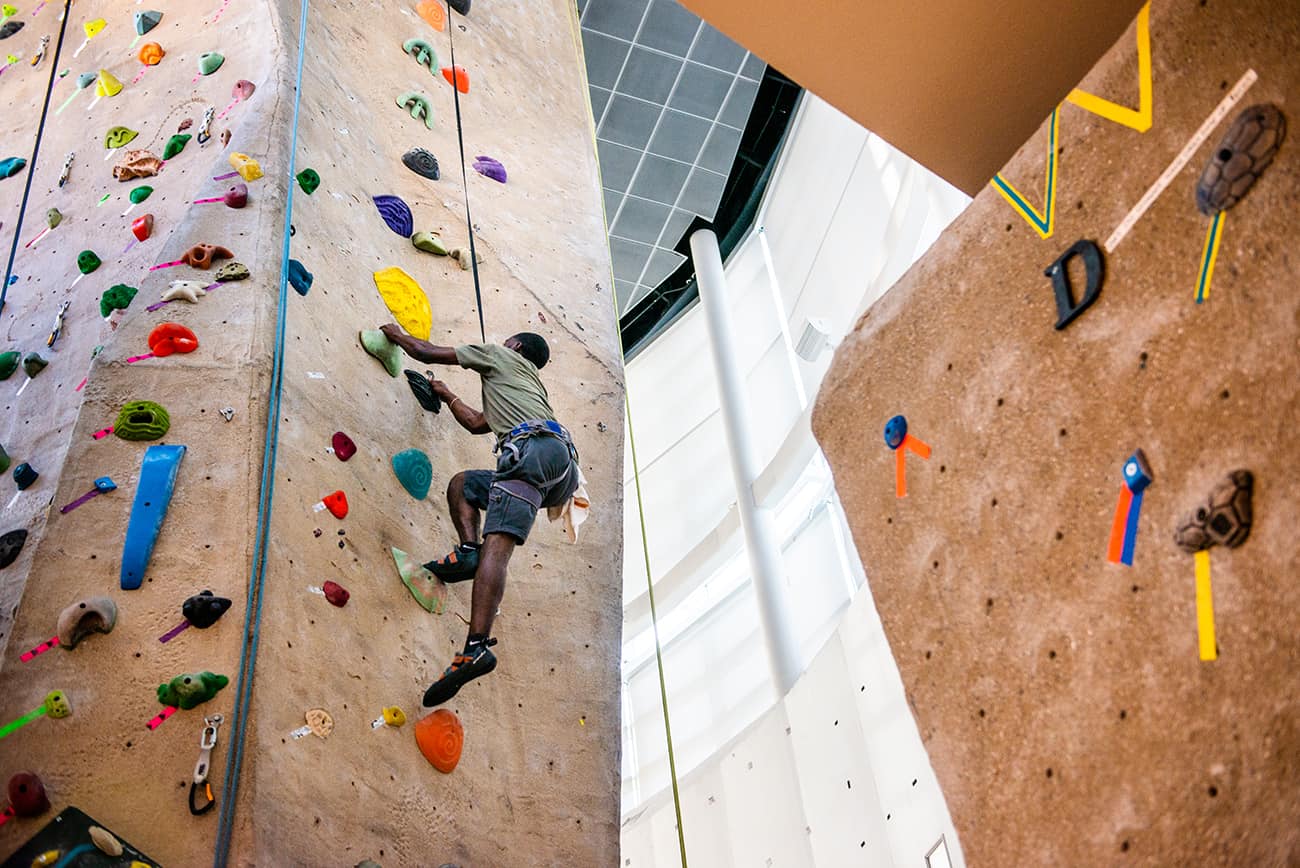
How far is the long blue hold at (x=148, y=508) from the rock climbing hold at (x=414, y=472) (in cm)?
63

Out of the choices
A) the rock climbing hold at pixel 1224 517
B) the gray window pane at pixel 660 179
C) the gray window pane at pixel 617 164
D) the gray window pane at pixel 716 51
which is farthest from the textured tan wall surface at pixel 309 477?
the gray window pane at pixel 660 179

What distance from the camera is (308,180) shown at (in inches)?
147

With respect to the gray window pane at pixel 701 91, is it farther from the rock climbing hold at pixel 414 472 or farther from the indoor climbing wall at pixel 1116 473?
the indoor climbing wall at pixel 1116 473

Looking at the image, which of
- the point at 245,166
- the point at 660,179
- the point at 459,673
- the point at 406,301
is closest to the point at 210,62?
the point at 245,166

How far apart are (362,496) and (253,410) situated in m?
0.37

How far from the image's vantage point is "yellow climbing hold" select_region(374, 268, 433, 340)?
12.4 feet

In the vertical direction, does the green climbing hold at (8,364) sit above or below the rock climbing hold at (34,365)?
below

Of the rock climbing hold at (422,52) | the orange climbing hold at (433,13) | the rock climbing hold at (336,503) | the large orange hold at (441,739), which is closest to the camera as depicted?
the large orange hold at (441,739)

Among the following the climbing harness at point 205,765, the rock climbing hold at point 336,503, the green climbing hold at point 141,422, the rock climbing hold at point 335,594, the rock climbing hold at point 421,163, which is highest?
the rock climbing hold at point 421,163

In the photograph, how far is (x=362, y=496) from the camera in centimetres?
326

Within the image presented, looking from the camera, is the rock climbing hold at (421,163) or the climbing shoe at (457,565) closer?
the climbing shoe at (457,565)

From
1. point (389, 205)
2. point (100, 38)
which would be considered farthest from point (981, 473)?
Result: point (100, 38)

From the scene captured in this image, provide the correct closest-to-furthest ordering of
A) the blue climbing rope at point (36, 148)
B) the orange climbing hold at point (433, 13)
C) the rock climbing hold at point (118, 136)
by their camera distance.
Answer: the blue climbing rope at point (36, 148), the rock climbing hold at point (118, 136), the orange climbing hold at point (433, 13)

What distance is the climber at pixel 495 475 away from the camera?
3127mm
